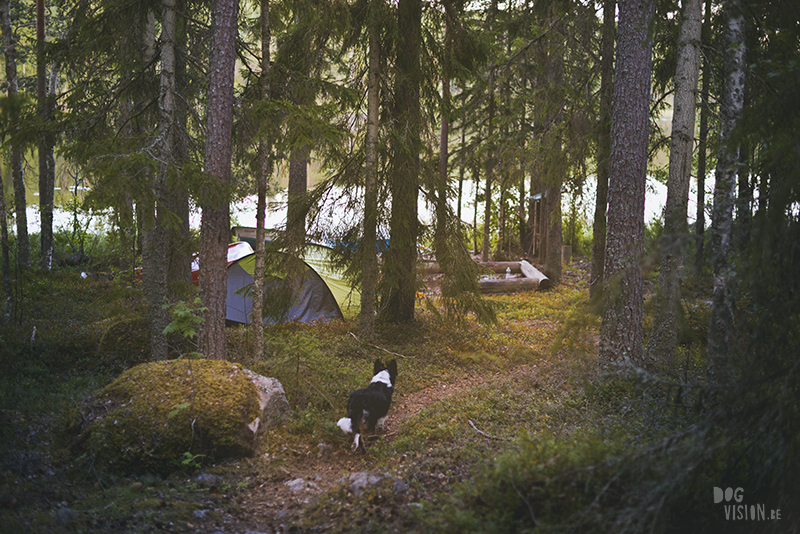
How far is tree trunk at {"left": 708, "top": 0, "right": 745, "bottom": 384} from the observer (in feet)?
12.0

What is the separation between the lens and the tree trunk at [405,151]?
8781mm

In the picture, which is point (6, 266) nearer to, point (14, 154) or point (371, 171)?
point (14, 154)

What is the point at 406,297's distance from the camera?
33.7 feet

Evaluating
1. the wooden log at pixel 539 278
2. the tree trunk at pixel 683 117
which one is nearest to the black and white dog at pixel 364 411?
the tree trunk at pixel 683 117

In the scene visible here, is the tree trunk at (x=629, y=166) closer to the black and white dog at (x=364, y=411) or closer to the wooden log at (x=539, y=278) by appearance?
the black and white dog at (x=364, y=411)

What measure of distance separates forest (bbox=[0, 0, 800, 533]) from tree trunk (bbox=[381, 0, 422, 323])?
0.05 m

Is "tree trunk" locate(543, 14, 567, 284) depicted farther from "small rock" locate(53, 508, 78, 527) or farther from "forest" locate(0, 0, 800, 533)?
"small rock" locate(53, 508, 78, 527)

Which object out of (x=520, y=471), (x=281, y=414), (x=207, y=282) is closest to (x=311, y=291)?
(x=207, y=282)

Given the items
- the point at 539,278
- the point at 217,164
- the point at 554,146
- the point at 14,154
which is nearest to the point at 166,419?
the point at 217,164

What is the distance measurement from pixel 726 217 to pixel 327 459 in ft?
15.5

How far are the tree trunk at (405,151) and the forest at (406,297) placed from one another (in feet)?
0.18

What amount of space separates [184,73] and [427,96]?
14.1 feet

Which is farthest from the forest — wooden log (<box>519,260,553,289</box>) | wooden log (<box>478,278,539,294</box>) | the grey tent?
wooden log (<box>519,260,553,289</box>)

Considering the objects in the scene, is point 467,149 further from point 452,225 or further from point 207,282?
point 207,282
